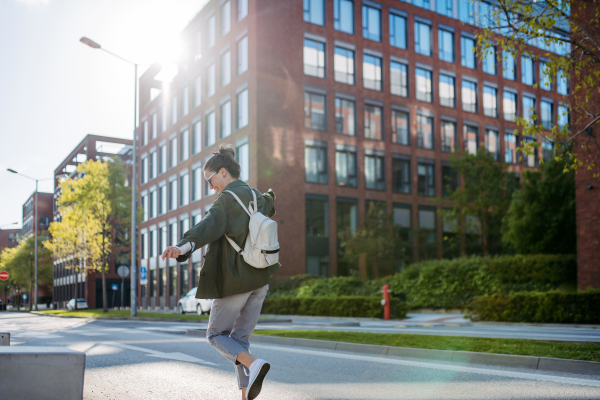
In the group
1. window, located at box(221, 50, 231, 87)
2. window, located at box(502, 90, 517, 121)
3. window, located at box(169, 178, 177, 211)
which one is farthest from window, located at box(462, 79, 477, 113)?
window, located at box(169, 178, 177, 211)

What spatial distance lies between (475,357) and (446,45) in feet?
127

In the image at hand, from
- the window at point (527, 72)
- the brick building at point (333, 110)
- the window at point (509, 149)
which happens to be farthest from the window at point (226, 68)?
the window at point (527, 72)

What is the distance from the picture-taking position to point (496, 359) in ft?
24.3

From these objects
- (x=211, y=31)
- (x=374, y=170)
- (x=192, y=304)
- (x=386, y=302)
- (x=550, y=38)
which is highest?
(x=211, y=31)

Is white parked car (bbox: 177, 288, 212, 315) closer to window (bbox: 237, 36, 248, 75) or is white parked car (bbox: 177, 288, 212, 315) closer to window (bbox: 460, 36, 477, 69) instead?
window (bbox: 237, 36, 248, 75)

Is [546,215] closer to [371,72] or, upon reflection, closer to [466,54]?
[371,72]

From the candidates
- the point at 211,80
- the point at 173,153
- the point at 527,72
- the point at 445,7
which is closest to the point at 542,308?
the point at 211,80

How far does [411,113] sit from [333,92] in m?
6.30

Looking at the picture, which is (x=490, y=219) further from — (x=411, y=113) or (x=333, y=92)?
(x=333, y=92)

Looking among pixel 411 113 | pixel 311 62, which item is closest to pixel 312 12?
pixel 311 62

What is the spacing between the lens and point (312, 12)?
123 feet

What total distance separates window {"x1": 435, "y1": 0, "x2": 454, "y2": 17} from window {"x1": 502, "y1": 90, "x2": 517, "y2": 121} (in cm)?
727

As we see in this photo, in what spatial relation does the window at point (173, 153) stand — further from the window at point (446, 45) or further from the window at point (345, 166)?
the window at point (446, 45)

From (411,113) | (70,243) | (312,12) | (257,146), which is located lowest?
(70,243)
